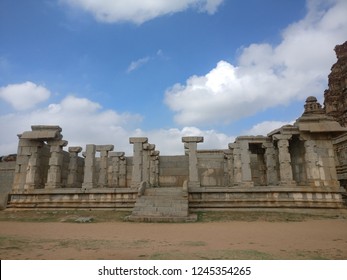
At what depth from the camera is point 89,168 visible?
644 inches

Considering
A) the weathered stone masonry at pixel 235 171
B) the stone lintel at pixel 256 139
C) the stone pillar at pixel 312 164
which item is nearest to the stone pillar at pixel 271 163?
the weathered stone masonry at pixel 235 171

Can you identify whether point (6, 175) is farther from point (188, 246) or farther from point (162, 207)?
point (188, 246)

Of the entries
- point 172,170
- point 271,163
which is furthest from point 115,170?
point 271,163

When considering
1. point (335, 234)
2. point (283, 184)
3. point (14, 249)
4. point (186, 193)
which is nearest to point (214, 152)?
point (283, 184)

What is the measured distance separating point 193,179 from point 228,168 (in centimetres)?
694

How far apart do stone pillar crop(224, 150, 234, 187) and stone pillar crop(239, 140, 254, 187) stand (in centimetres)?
410

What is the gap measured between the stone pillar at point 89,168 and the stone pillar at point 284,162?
10.6m

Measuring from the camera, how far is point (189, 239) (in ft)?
22.4

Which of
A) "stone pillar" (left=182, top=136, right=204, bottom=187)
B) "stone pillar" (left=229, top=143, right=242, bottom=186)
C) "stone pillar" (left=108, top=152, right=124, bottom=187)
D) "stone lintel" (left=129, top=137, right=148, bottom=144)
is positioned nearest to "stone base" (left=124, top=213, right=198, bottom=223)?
"stone pillar" (left=182, top=136, right=204, bottom=187)

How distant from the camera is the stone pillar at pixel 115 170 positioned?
2172 cm

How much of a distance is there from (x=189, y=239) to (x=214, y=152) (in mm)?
18281

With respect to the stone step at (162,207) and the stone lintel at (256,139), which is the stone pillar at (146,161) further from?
the stone lintel at (256,139)

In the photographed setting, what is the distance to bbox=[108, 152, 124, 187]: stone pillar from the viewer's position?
21.7 m
